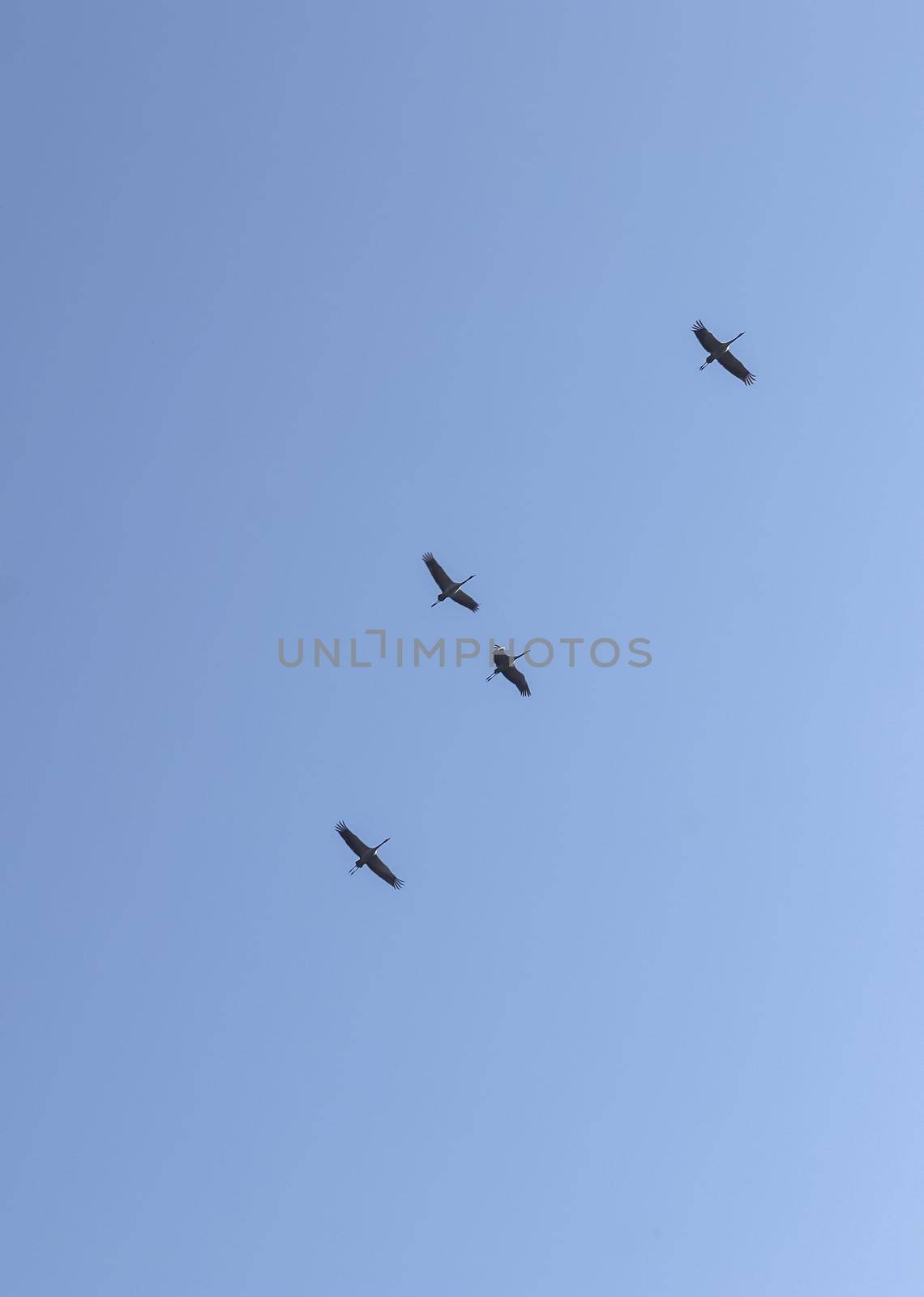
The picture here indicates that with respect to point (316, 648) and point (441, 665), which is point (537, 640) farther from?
point (316, 648)

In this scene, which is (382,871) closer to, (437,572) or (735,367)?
(437,572)

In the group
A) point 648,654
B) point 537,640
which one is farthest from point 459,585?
point 648,654

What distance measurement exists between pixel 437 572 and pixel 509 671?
4461mm

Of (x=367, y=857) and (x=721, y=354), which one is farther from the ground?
(x=721, y=354)

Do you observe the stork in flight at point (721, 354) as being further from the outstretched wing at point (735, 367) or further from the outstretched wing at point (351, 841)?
the outstretched wing at point (351, 841)

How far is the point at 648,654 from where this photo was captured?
7369 centimetres

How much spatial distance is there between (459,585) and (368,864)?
10494mm

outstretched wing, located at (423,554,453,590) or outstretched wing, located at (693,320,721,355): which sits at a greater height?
outstretched wing, located at (693,320,721,355)

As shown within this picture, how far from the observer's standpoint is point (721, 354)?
219ft

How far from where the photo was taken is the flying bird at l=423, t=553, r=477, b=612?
222 feet

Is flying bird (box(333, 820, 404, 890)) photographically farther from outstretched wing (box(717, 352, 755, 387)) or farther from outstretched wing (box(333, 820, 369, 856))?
outstretched wing (box(717, 352, 755, 387))

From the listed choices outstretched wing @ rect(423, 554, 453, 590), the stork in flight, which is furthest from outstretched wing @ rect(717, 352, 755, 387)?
outstretched wing @ rect(423, 554, 453, 590)

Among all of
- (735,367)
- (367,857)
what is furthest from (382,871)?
(735,367)

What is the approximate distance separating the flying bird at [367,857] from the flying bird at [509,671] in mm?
7152
